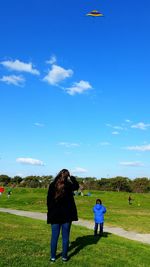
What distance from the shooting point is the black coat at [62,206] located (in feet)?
33.6

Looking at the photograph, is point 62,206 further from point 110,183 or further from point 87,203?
point 110,183

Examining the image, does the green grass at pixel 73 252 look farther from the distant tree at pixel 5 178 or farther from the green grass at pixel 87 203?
the distant tree at pixel 5 178

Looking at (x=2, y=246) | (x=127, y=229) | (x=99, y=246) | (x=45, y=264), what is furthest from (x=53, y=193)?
(x=127, y=229)

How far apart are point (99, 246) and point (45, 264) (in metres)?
4.01

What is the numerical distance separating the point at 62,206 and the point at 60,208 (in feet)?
0.26

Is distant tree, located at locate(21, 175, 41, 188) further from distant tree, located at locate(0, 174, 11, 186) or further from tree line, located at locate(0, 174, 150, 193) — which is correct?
distant tree, located at locate(0, 174, 11, 186)

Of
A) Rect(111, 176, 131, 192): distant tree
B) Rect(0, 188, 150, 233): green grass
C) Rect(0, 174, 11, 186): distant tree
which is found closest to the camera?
Rect(0, 188, 150, 233): green grass

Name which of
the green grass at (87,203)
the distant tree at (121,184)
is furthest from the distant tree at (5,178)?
the green grass at (87,203)

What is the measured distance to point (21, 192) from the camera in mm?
60031

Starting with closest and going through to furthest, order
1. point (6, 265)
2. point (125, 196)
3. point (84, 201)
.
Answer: point (6, 265), point (84, 201), point (125, 196)

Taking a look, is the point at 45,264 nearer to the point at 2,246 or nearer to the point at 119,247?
the point at 2,246

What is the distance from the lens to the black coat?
10.2 m

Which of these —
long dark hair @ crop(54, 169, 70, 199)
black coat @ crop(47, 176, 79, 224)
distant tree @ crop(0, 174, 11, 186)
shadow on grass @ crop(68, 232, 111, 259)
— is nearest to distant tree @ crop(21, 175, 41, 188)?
distant tree @ crop(0, 174, 11, 186)

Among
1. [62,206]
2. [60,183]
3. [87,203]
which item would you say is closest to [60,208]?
[62,206]
